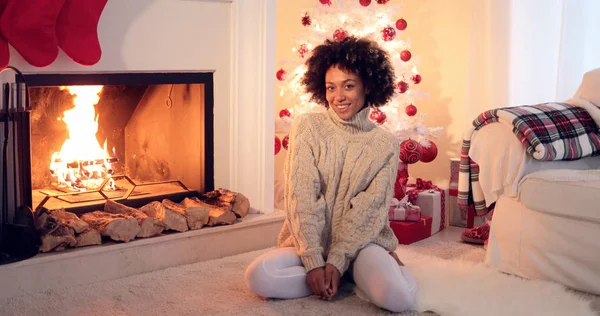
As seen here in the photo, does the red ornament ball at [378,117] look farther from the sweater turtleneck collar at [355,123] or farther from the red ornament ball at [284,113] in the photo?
the sweater turtleneck collar at [355,123]

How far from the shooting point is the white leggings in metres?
2.33

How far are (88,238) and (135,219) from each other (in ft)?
0.61

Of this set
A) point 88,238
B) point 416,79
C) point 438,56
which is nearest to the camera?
point 88,238

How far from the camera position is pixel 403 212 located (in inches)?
133

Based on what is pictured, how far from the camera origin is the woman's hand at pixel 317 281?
2363 millimetres

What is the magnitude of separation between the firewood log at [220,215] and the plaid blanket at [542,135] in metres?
0.93

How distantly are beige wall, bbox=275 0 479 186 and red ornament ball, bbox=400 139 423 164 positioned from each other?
1.92 feet

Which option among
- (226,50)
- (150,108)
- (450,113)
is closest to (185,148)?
(150,108)

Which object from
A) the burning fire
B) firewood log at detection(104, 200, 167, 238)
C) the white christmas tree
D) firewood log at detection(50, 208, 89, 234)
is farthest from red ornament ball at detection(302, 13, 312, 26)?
firewood log at detection(50, 208, 89, 234)

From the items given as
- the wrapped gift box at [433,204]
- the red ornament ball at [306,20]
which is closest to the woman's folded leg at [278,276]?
the wrapped gift box at [433,204]

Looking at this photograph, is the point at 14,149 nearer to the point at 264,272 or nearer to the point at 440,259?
the point at 264,272

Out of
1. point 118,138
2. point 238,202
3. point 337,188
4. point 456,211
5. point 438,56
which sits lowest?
point 456,211

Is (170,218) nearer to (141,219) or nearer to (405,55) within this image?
(141,219)

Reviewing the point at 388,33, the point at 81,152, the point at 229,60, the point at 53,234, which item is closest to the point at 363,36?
the point at 388,33
